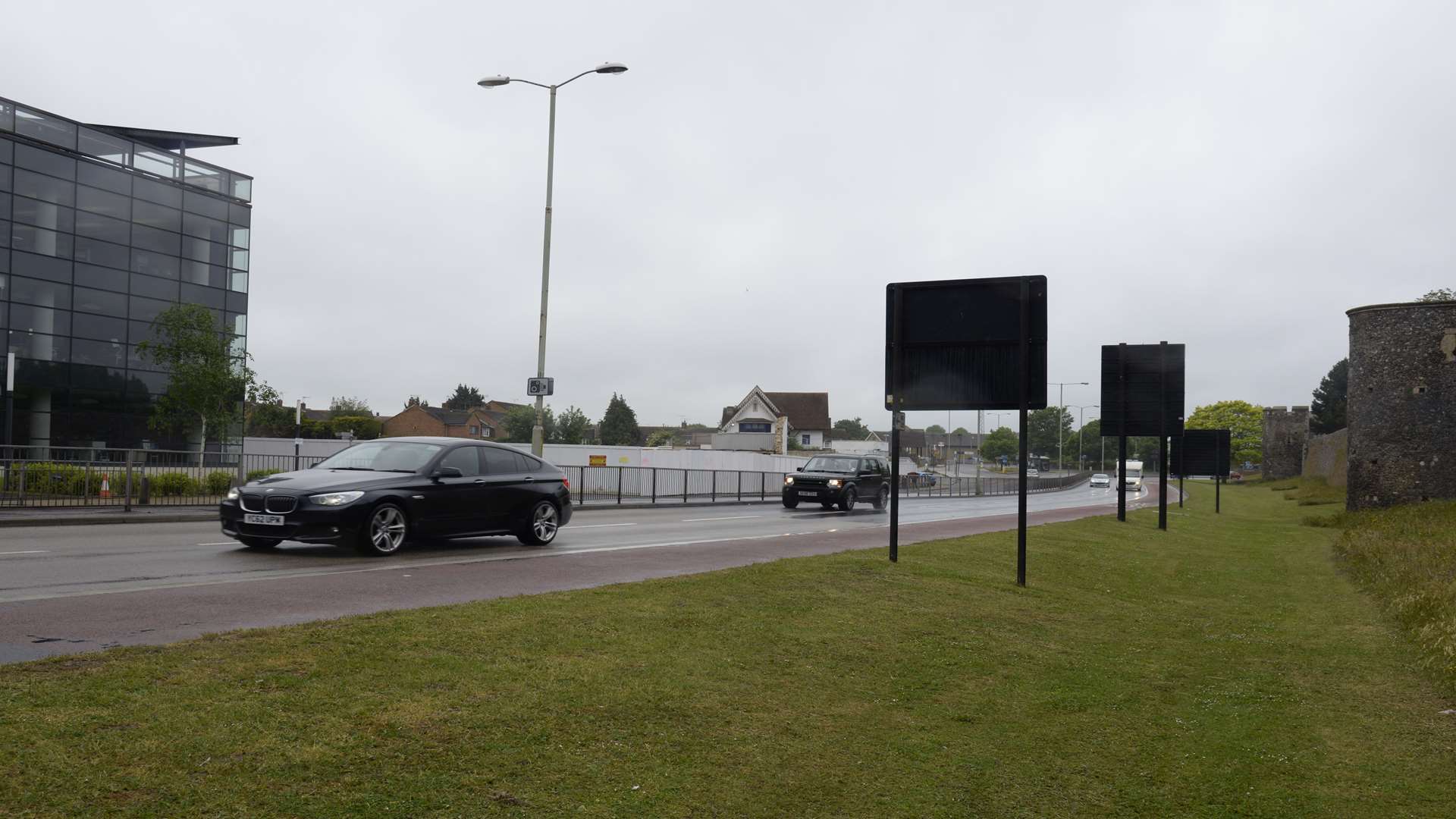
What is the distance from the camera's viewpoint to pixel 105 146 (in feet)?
144

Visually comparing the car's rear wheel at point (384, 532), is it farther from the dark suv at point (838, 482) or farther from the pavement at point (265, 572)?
the dark suv at point (838, 482)

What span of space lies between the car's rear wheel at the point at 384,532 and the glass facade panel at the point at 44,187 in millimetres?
37382

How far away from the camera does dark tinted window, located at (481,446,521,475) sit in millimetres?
14906

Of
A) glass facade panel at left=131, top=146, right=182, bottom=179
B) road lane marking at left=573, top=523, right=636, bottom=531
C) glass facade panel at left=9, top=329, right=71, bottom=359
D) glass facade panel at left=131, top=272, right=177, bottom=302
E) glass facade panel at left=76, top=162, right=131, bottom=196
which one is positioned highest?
glass facade panel at left=131, top=146, right=182, bottom=179

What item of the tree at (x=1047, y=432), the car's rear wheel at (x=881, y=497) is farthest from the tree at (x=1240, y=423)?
the car's rear wheel at (x=881, y=497)

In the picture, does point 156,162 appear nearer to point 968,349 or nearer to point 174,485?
point 174,485

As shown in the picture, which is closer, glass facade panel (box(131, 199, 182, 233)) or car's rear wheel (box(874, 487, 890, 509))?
car's rear wheel (box(874, 487, 890, 509))

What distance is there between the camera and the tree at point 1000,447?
182500 mm

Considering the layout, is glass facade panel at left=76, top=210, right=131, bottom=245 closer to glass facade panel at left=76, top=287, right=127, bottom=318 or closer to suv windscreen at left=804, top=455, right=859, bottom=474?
glass facade panel at left=76, top=287, right=127, bottom=318

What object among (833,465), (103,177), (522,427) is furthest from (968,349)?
(522,427)

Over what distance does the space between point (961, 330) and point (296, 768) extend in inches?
380

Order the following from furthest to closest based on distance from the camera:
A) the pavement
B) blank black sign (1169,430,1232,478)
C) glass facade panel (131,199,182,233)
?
glass facade panel (131,199,182,233) < blank black sign (1169,430,1232,478) < the pavement

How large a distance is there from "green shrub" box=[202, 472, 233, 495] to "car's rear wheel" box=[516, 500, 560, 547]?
34.3 feet

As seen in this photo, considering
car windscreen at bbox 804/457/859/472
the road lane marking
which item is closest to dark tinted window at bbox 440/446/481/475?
the road lane marking
